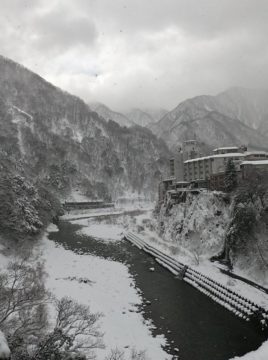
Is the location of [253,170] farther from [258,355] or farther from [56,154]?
[56,154]

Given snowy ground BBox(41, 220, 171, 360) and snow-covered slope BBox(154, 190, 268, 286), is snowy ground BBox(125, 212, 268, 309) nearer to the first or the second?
snow-covered slope BBox(154, 190, 268, 286)

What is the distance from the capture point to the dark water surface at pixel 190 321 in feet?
63.1

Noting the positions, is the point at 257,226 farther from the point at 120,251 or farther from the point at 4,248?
the point at 4,248

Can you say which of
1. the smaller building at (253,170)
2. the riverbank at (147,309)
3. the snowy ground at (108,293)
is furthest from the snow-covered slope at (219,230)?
the snowy ground at (108,293)

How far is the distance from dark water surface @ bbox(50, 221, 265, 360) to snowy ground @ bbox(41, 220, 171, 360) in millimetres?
1023

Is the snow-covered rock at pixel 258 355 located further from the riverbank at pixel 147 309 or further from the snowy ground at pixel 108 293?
the snowy ground at pixel 108 293

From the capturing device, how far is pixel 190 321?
23.0 meters

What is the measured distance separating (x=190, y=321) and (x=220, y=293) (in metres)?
5.74

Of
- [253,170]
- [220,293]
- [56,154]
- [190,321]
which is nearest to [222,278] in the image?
[220,293]

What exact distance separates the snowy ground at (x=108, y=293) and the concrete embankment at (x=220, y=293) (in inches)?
246

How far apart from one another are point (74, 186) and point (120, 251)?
118189mm

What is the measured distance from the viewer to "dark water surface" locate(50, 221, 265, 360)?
19.2 metres

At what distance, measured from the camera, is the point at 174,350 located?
741 inches

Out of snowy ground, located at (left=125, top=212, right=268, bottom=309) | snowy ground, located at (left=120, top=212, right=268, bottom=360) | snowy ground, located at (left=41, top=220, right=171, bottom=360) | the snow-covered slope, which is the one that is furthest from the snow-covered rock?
the snow-covered slope
